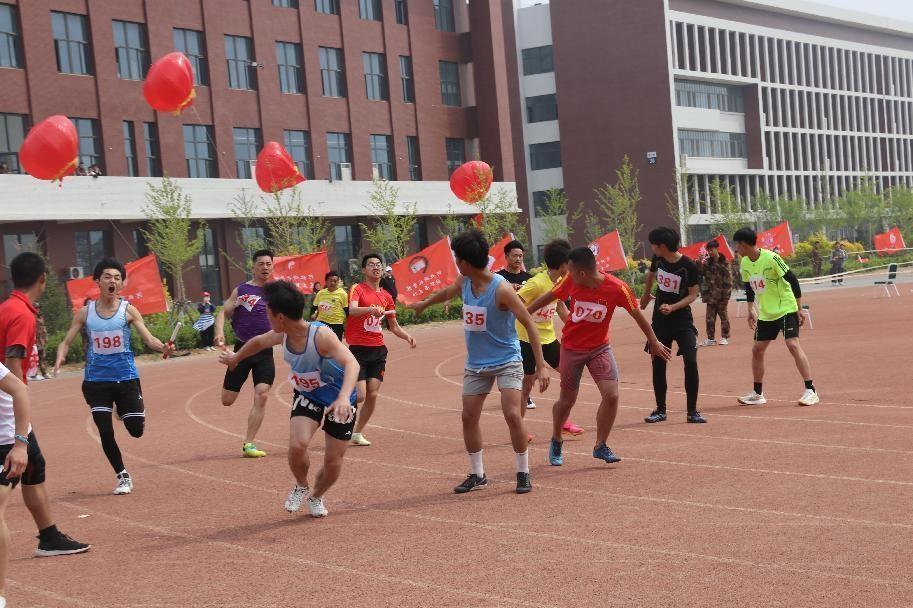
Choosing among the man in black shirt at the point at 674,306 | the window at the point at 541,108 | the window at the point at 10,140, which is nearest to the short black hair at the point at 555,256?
the man in black shirt at the point at 674,306

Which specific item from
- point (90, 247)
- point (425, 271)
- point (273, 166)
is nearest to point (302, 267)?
point (425, 271)

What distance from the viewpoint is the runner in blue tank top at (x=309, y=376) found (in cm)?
789

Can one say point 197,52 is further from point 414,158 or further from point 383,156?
point 414,158

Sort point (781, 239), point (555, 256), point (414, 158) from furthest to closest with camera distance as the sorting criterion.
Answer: point (414, 158) → point (781, 239) → point (555, 256)

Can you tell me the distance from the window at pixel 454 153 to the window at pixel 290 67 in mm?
9427

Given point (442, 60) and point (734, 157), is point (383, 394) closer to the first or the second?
point (442, 60)

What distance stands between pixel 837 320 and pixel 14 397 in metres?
25.3

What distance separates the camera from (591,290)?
33.4 feet

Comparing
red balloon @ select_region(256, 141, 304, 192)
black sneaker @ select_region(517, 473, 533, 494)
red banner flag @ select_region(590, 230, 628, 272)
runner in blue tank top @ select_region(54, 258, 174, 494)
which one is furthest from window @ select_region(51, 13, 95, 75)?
black sneaker @ select_region(517, 473, 533, 494)

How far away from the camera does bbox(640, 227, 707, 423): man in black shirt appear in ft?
40.9

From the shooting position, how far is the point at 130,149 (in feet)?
153

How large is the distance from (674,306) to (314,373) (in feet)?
17.7

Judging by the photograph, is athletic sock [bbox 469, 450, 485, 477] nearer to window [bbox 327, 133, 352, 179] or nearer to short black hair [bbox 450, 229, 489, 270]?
short black hair [bbox 450, 229, 489, 270]

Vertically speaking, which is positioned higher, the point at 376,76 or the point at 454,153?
the point at 376,76
